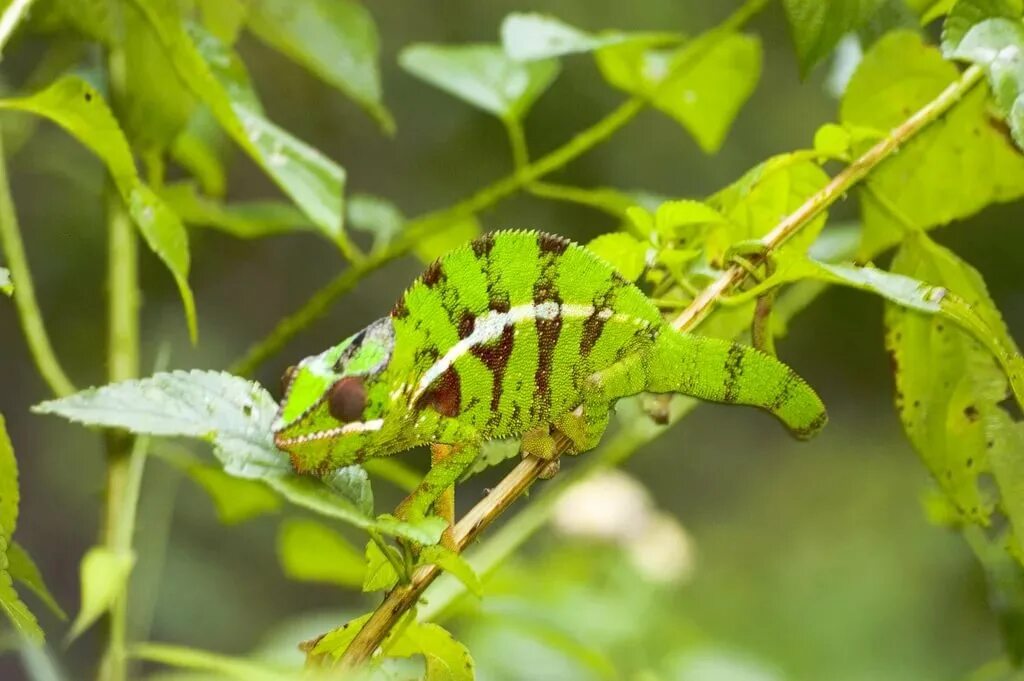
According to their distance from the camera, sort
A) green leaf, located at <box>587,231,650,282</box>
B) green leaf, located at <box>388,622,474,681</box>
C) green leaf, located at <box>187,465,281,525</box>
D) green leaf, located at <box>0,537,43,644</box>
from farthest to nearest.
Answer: green leaf, located at <box>187,465,281,525</box>, green leaf, located at <box>587,231,650,282</box>, green leaf, located at <box>388,622,474,681</box>, green leaf, located at <box>0,537,43,644</box>

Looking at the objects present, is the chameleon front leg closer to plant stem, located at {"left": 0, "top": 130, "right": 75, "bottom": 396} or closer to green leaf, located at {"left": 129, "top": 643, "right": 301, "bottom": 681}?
green leaf, located at {"left": 129, "top": 643, "right": 301, "bottom": 681}

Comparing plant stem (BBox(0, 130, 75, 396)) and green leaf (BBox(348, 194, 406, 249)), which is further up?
plant stem (BBox(0, 130, 75, 396))

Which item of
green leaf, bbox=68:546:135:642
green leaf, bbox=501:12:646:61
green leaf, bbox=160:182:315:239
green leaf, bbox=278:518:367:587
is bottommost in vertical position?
green leaf, bbox=278:518:367:587

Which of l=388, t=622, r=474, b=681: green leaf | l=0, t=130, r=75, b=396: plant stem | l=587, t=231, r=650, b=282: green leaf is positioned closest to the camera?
l=388, t=622, r=474, b=681: green leaf

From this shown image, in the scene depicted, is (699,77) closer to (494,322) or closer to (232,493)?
(494,322)

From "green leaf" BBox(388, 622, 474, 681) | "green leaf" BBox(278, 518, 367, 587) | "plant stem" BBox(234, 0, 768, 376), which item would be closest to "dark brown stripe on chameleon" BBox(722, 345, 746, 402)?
"green leaf" BBox(388, 622, 474, 681)

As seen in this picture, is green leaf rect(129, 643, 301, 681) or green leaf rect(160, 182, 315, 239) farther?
green leaf rect(160, 182, 315, 239)
